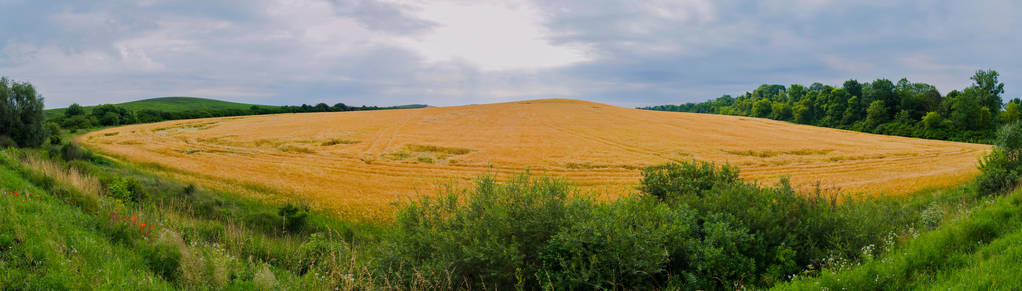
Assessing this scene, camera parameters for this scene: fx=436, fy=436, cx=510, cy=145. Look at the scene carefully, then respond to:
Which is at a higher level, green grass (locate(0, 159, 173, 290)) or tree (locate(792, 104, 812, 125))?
tree (locate(792, 104, 812, 125))

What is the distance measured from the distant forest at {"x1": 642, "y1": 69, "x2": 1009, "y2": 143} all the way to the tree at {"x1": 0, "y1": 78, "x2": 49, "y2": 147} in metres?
87.2

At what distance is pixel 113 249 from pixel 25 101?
1136 inches

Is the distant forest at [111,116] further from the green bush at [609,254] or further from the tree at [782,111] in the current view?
the tree at [782,111]

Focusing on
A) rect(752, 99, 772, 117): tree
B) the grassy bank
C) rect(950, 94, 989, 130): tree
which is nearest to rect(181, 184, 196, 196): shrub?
the grassy bank

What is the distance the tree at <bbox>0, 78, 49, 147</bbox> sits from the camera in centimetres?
2494

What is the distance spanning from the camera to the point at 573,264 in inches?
261

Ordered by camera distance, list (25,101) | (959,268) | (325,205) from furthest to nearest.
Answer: (25,101), (325,205), (959,268)

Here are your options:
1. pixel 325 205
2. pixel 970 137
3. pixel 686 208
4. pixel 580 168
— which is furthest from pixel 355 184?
pixel 970 137

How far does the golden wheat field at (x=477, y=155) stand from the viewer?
67.8 ft

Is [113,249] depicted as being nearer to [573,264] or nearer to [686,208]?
[573,264]

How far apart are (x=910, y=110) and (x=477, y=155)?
78.6 m

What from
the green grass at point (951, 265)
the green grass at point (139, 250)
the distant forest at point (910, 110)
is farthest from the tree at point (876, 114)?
the green grass at point (139, 250)

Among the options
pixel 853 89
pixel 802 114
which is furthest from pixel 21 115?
pixel 853 89

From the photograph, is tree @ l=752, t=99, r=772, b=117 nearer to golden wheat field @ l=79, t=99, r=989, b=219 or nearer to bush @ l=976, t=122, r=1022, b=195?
golden wheat field @ l=79, t=99, r=989, b=219
